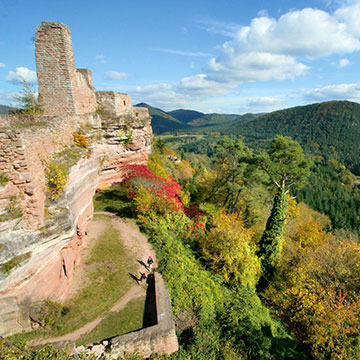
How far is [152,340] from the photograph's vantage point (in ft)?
24.4

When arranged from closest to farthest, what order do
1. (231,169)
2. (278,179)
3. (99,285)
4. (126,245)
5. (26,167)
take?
(26,167) < (99,285) < (126,245) < (278,179) < (231,169)

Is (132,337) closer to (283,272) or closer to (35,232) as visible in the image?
(35,232)

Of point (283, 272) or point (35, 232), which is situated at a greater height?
point (35, 232)

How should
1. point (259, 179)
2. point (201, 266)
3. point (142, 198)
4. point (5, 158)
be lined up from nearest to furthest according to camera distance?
point (5, 158)
point (201, 266)
point (142, 198)
point (259, 179)

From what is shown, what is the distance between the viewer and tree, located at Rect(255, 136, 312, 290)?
16078mm

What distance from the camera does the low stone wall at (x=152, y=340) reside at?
23.0 feet

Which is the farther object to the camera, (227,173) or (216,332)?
(227,173)

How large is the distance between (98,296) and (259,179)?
15901mm

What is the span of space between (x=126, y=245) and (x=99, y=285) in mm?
2864

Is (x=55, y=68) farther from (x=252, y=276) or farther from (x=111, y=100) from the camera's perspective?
(x=252, y=276)

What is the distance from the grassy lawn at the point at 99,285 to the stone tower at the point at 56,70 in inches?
330

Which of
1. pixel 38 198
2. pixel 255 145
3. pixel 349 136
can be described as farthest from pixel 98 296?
pixel 349 136

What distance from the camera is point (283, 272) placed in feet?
50.7

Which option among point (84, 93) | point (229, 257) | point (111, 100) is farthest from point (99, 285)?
point (111, 100)
